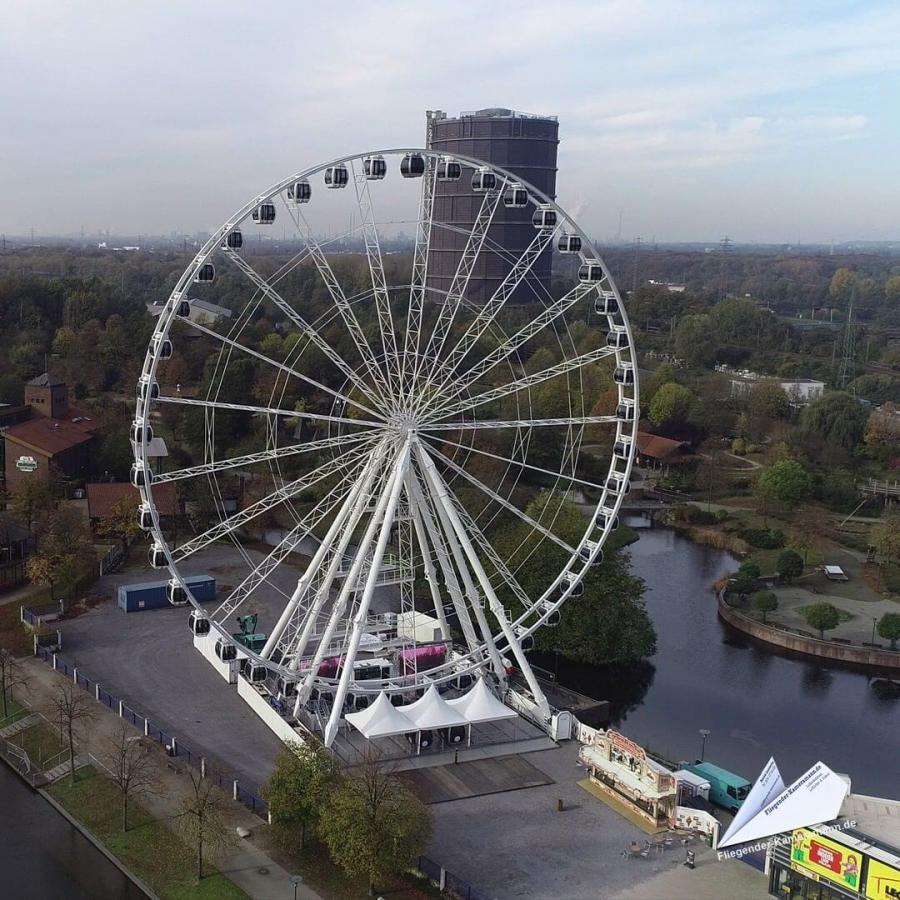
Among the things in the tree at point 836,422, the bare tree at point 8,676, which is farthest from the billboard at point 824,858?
the tree at point 836,422

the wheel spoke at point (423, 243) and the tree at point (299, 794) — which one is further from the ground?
the wheel spoke at point (423, 243)

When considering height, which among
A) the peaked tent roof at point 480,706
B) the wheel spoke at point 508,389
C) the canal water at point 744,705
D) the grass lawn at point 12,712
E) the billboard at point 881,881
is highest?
the wheel spoke at point 508,389

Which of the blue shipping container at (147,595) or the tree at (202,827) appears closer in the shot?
the tree at (202,827)

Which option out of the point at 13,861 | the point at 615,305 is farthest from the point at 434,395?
the point at 13,861

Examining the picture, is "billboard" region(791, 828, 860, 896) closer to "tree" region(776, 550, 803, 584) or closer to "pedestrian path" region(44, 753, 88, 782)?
"pedestrian path" region(44, 753, 88, 782)

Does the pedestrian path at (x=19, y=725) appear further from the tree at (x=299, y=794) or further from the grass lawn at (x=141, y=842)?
the tree at (x=299, y=794)

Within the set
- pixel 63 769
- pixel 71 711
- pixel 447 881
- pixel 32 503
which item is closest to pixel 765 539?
pixel 32 503

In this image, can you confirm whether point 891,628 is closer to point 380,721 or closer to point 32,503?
point 380,721
